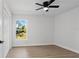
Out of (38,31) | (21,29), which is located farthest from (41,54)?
(21,29)

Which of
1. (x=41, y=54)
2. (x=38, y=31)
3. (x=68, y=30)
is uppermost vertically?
(x=68, y=30)

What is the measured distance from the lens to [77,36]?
5703mm

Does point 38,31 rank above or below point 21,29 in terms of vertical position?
below

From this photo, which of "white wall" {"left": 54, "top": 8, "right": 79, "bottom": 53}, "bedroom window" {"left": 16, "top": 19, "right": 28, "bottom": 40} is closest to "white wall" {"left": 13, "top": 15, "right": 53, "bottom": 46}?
"bedroom window" {"left": 16, "top": 19, "right": 28, "bottom": 40}

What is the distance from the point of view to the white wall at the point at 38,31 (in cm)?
825

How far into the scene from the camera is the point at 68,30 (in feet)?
22.0

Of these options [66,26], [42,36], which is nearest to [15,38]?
[42,36]

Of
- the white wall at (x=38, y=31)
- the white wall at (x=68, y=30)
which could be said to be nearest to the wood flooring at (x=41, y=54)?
the white wall at (x=68, y=30)

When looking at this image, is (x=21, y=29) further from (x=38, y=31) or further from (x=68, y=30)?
(x=68, y=30)

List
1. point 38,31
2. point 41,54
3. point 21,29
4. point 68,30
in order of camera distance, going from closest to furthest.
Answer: point 41,54, point 68,30, point 21,29, point 38,31

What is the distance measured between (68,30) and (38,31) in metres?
2.63

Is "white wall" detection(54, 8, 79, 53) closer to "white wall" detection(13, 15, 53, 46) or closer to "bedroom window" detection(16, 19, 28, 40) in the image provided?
"white wall" detection(13, 15, 53, 46)

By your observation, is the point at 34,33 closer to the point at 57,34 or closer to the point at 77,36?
the point at 57,34

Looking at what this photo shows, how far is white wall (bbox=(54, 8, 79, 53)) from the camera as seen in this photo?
19.2ft
